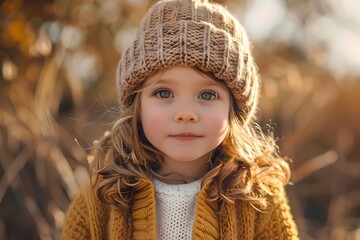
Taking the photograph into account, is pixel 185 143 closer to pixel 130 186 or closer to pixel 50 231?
pixel 130 186

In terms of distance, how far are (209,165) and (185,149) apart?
246 millimetres

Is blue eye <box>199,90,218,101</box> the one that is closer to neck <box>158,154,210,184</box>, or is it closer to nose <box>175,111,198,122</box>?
nose <box>175,111,198,122</box>

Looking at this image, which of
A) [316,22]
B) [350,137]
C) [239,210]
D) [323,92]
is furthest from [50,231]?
[350,137]

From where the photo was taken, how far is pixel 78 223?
8.14ft

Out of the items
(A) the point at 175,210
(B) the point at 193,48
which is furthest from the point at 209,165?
(B) the point at 193,48

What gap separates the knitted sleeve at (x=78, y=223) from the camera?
2.47 metres

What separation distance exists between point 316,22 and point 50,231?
7.98 ft

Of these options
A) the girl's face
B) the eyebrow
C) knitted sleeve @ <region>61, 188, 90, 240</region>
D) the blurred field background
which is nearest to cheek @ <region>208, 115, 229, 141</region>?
the girl's face

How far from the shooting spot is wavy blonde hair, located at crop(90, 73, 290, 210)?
2.42 meters

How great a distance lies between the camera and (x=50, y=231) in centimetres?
366

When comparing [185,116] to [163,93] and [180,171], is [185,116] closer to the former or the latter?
[163,93]

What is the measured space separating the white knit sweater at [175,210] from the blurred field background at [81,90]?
3.66ft

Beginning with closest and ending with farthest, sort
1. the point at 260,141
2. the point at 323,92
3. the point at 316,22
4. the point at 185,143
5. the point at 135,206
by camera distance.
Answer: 1. the point at 185,143
2. the point at 135,206
3. the point at 260,141
4. the point at 323,92
5. the point at 316,22

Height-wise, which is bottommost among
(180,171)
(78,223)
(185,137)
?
(78,223)
